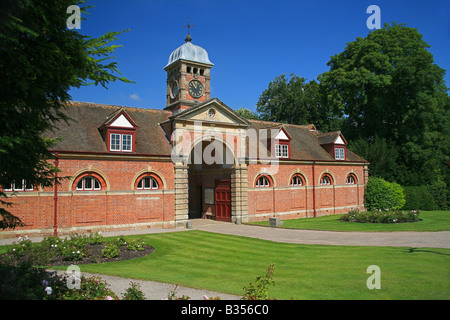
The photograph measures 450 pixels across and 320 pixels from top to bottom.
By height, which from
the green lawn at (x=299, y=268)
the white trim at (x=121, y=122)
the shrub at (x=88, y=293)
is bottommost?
the green lawn at (x=299, y=268)

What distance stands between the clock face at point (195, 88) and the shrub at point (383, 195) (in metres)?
20.2

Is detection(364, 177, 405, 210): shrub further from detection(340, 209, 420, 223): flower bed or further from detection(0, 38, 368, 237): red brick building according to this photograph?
detection(340, 209, 420, 223): flower bed

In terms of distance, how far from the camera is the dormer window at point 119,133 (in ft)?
73.9

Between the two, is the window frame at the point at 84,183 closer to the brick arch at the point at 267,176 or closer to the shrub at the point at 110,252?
the shrub at the point at 110,252

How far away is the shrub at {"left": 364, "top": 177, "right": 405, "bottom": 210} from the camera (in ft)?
112

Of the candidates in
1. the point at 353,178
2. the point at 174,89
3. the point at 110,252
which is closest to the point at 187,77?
the point at 174,89

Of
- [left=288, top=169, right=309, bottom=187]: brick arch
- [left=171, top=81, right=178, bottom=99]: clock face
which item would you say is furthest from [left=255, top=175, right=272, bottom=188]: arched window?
[left=171, top=81, right=178, bottom=99]: clock face

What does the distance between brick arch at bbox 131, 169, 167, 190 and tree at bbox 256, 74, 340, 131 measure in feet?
107

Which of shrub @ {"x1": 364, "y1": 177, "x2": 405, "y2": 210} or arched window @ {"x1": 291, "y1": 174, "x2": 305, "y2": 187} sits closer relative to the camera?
arched window @ {"x1": 291, "y1": 174, "x2": 305, "y2": 187}

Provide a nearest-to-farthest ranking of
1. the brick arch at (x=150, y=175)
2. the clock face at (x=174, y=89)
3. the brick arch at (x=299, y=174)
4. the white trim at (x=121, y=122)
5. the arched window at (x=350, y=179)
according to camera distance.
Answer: the white trim at (x=121, y=122) < the brick arch at (x=150, y=175) < the brick arch at (x=299, y=174) < the clock face at (x=174, y=89) < the arched window at (x=350, y=179)

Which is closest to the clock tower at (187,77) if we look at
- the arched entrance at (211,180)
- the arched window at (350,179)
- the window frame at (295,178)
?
the arched entrance at (211,180)

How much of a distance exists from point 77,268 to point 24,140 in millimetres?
7116

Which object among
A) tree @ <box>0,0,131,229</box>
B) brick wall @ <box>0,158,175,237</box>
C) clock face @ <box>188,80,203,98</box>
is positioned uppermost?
clock face @ <box>188,80,203,98</box>
